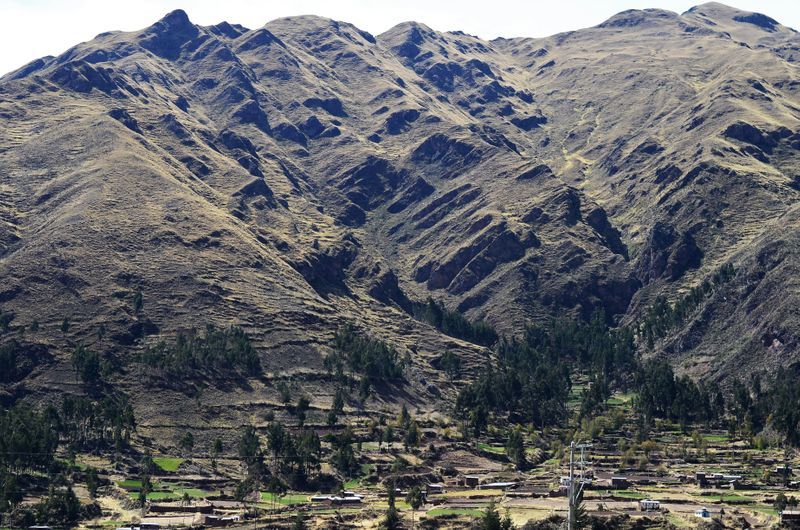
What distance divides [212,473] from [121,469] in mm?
15083

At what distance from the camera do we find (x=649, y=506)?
162 metres

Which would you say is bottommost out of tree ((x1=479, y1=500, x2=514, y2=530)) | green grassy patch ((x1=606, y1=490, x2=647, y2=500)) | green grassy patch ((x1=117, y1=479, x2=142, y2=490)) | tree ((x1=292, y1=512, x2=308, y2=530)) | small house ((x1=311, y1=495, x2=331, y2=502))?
tree ((x1=292, y1=512, x2=308, y2=530))

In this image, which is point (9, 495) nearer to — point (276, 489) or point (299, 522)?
point (276, 489)

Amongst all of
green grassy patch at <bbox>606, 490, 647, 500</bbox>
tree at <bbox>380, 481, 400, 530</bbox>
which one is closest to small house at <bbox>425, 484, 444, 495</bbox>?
tree at <bbox>380, 481, 400, 530</bbox>

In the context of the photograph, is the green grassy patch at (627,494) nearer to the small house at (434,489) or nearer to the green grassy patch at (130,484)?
the small house at (434,489)

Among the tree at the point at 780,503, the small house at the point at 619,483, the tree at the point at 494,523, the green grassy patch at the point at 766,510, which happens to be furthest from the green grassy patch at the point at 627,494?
the tree at the point at 494,523

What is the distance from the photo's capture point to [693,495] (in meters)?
176

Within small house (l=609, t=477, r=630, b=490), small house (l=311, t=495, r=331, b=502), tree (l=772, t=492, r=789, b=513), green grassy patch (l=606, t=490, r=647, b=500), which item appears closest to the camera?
tree (l=772, t=492, r=789, b=513)

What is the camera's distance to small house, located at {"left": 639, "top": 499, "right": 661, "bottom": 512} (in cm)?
16112

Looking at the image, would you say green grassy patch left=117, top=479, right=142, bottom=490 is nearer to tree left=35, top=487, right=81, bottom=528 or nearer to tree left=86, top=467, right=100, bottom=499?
tree left=86, top=467, right=100, bottom=499

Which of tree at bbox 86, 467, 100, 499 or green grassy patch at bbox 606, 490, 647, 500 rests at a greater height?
tree at bbox 86, 467, 100, 499

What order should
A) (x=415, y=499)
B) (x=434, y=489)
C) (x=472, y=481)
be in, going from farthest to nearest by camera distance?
1. (x=472, y=481)
2. (x=434, y=489)
3. (x=415, y=499)

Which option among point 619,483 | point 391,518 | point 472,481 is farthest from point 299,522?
point 619,483

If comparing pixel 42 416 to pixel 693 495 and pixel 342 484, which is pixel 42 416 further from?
pixel 693 495
